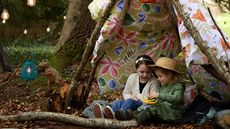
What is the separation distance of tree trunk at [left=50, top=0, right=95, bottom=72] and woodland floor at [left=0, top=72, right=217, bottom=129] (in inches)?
27.5

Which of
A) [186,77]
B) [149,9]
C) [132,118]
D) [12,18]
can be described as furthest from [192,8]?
[12,18]

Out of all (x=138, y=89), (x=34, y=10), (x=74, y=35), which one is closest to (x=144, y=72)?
(x=138, y=89)

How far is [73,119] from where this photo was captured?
5.97 meters

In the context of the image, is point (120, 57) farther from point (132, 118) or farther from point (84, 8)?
point (84, 8)

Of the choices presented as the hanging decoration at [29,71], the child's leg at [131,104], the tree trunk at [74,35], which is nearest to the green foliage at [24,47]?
the tree trunk at [74,35]

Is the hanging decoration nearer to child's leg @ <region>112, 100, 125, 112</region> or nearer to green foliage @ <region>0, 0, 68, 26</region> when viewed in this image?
child's leg @ <region>112, 100, 125, 112</region>

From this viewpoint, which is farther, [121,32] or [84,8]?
[84,8]

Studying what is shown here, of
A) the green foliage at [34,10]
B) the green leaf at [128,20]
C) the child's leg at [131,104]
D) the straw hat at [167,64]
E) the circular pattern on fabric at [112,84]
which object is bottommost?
the child's leg at [131,104]

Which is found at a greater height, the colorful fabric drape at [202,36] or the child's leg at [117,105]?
A: the colorful fabric drape at [202,36]

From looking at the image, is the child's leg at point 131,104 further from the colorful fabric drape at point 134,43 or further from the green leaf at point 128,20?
the green leaf at point 128,20

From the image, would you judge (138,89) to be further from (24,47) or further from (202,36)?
(24,47)

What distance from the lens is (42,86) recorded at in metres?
8.79

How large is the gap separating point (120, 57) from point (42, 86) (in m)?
2.03

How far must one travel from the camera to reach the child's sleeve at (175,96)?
5.58 m
